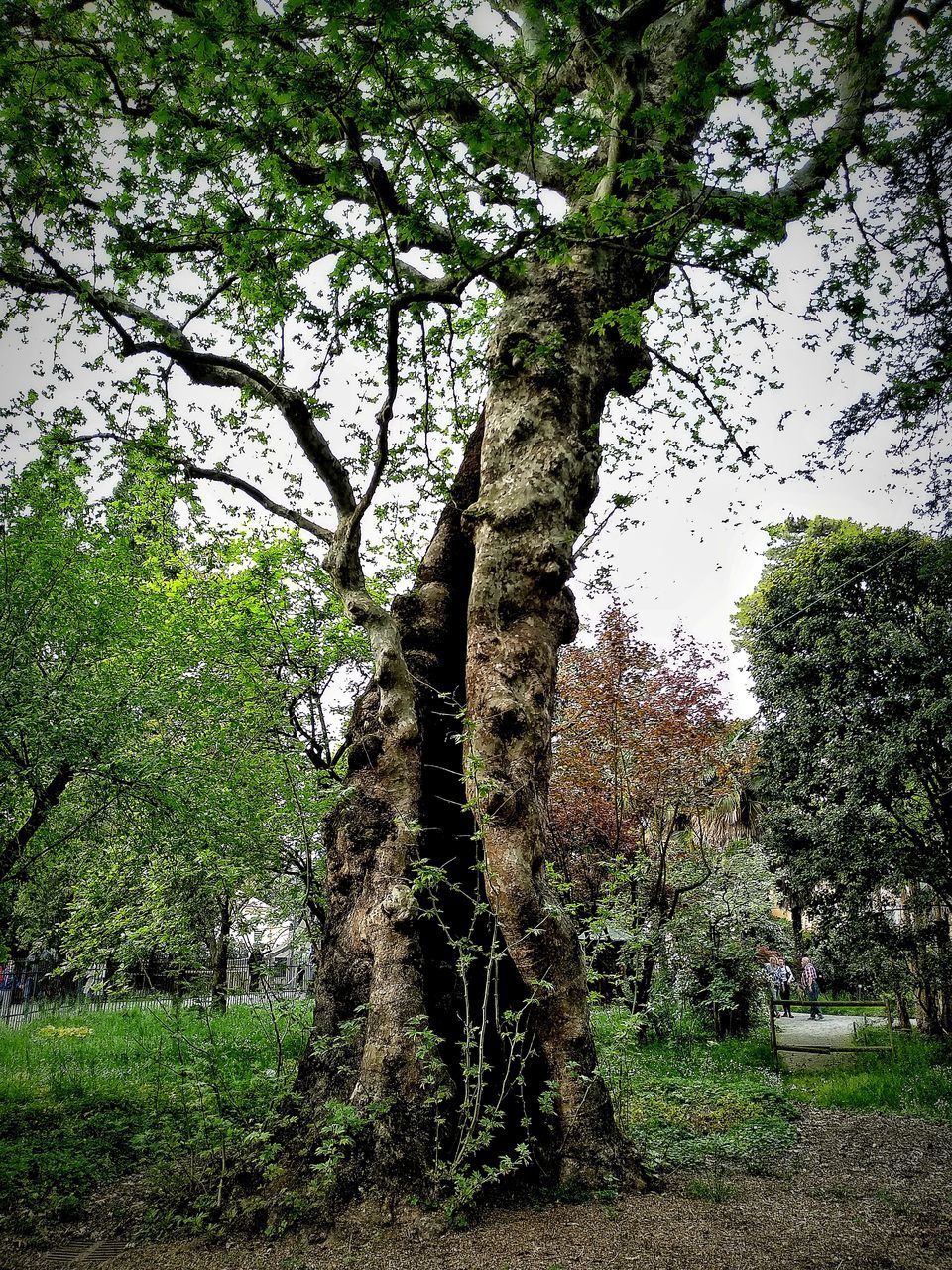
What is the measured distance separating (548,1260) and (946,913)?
9570mm

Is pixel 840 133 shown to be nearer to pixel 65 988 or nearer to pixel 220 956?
pixel 220 956

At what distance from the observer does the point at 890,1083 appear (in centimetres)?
758

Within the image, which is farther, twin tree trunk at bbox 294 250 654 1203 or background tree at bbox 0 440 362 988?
background tree at bbox 0 440 362 988

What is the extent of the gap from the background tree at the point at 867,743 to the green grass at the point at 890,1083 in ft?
3.83

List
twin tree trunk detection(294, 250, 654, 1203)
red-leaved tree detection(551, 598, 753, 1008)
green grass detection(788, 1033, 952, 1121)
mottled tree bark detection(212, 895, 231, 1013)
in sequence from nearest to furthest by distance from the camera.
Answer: twin tree trunk detection(294, 250, 654, 1203) → mottled tree bark detection(212, 895, 231, 1013) → green grass detection(788, 1033, 952, 1121) → red-leaved tree detection(551, 598, 753, 1008)

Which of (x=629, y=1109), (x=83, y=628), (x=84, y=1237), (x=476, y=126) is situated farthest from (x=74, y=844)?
(x=476, y=126)

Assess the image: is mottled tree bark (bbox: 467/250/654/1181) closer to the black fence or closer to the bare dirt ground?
the bare dirt ground

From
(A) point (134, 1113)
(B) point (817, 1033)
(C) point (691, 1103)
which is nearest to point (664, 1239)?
(C) point (691, 1103)

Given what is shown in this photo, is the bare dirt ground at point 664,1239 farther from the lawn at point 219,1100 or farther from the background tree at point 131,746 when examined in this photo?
the background tree at point 131,746

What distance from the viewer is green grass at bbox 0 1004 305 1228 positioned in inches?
159

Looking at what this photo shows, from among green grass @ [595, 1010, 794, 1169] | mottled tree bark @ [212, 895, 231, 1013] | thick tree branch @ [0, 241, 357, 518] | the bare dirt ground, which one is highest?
thick tree branch @ [0, 241, 357, 518]

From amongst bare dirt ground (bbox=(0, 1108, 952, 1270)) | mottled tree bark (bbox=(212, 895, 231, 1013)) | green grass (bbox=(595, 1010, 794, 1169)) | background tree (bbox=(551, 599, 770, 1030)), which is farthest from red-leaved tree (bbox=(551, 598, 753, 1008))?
bare dirt ground (bbox=(0, 1108, 952, 1270))

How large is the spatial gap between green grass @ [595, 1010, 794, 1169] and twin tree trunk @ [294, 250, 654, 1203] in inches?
31.0

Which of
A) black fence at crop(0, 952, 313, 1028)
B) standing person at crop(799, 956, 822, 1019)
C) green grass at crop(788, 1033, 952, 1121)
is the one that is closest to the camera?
green grass at crop(788, 1033, 952, 1121)
